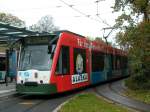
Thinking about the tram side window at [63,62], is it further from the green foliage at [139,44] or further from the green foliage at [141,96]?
the green foliage at [139,44]

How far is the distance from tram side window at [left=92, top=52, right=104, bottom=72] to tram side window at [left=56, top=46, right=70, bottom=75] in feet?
19.7

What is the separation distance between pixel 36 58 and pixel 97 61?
9077 millimetres

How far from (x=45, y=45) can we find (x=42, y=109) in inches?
197

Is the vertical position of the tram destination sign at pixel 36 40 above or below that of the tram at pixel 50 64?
above

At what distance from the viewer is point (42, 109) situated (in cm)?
1524

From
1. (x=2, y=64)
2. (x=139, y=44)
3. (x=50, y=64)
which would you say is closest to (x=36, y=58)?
(x=50, y=64)

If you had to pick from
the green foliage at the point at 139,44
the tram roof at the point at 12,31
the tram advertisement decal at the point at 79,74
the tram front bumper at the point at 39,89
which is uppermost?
the tram roof at the point at 12,31

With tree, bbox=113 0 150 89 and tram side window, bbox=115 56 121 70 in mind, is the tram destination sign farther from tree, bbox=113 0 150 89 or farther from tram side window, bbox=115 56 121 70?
tram side window, bbox=115 56 121 70

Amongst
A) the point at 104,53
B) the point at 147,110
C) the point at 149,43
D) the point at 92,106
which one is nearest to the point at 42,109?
the point at 92,106

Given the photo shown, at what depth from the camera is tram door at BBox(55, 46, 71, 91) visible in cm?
1947

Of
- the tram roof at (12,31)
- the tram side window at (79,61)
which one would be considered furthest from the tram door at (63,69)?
the tram roof at (12,31)

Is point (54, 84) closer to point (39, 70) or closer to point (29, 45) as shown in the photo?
point (39, 70)

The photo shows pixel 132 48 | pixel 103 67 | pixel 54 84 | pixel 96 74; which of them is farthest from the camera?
pixel 103 67

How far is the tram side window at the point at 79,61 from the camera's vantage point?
866 inches
